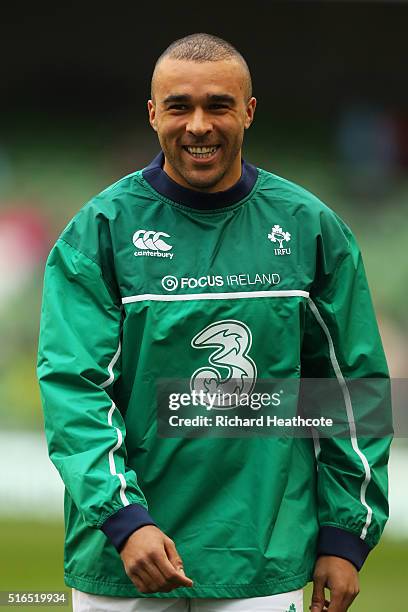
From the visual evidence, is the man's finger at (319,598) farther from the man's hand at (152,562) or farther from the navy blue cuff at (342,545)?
the man's hand at (152,562)

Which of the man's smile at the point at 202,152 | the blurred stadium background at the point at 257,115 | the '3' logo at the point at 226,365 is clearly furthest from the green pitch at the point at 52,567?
the blurred stadium background at the point at 257,115

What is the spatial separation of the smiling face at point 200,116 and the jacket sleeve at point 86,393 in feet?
1.09

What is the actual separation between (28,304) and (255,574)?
24.7ft

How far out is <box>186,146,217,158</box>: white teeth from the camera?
3.03m

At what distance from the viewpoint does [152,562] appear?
8.86 feet

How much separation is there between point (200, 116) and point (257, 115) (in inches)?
316

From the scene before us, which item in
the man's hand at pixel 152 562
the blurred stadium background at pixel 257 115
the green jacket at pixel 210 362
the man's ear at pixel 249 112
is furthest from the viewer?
the blurred stadium background at pixel 257 115

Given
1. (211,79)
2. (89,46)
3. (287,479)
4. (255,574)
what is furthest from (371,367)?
(89,46)

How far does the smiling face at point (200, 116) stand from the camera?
3.00 m

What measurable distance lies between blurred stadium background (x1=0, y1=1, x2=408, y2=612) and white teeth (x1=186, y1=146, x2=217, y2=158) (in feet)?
24.0

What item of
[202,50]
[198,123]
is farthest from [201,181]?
[202,50]

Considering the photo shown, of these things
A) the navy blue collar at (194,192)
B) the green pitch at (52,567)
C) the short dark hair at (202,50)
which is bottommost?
the green pitch at (52,567)

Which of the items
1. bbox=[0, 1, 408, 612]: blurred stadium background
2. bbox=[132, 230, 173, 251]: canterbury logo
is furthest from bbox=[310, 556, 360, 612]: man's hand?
bbox=[0, 1, 408, 612]: blurred stadium background

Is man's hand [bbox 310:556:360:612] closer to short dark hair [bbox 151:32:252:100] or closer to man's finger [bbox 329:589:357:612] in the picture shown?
man's finger [bbox 329:589:357:612]
